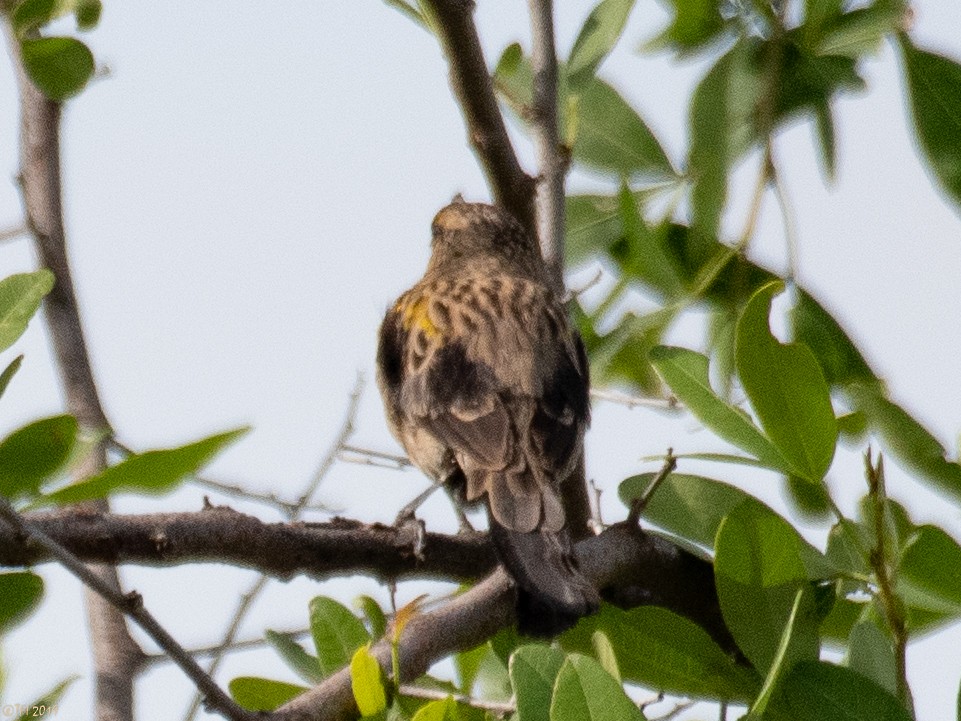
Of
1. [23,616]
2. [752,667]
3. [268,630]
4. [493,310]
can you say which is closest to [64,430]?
[23,616]

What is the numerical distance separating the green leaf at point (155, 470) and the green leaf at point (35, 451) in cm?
25

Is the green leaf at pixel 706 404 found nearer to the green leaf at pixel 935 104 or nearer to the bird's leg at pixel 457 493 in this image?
the green leaf at pixel 935 104

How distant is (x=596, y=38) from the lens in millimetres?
3529

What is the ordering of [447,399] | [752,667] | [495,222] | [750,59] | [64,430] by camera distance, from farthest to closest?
[495,222] → [447,399] → [750,59] → [752,667] → [64,430]

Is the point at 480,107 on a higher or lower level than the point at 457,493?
higher

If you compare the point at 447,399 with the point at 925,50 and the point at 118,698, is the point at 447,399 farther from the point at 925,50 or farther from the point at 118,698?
the point at 925,50

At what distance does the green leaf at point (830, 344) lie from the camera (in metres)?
3.12

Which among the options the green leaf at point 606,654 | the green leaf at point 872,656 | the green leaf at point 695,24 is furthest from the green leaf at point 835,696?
the green leaf at point 695,24

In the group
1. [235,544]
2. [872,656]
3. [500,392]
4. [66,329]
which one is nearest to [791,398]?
[872,656]

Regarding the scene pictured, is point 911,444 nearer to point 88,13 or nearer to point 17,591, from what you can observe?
point 17,591

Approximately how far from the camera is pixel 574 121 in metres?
3.71

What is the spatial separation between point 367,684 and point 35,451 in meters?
0.61

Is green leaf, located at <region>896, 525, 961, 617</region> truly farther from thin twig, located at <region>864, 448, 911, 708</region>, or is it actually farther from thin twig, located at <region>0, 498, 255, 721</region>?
thin twig, located at <region>0, 498, 255, 721</region>

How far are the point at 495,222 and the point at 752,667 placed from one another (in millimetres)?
3658
